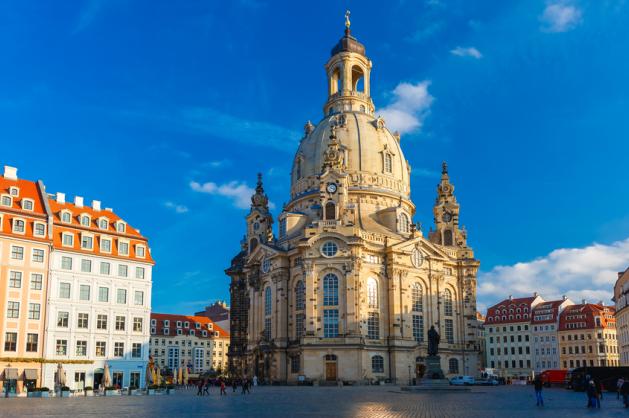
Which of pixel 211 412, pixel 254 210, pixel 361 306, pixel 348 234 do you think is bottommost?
pixel 211 412

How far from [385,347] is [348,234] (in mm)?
15305

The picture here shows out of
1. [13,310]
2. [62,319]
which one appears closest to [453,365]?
[62,319]

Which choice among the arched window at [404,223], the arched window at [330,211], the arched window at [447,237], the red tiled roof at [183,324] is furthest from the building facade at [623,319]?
the red tiled roof at [183,324]

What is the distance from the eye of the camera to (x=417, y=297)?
300 feet

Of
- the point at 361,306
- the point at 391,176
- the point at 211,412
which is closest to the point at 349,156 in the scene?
the point at 391,176

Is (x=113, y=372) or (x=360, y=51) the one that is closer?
(x=113, y=372)

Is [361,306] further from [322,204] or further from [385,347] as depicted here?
[322,204]

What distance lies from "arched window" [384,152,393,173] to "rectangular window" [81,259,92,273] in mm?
48480

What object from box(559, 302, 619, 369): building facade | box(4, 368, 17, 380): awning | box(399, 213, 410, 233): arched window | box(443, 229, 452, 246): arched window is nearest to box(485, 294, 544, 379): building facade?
box(559, 302, 619, 369): building facade

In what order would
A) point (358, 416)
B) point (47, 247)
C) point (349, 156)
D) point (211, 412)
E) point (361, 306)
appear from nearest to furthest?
1. point (358, 416)
2. point (211, 412)
3. point (47, 247)
4. point (361, 306)
5. point (349, 156)

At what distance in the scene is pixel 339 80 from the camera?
11369 cm

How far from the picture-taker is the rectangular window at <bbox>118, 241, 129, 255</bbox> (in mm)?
69250

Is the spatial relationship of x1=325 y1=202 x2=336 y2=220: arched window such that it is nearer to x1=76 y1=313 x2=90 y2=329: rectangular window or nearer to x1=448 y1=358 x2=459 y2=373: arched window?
x1=448 y1=358 x2=459 y2=373: arched window

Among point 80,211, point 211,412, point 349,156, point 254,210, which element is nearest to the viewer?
point 211,412
